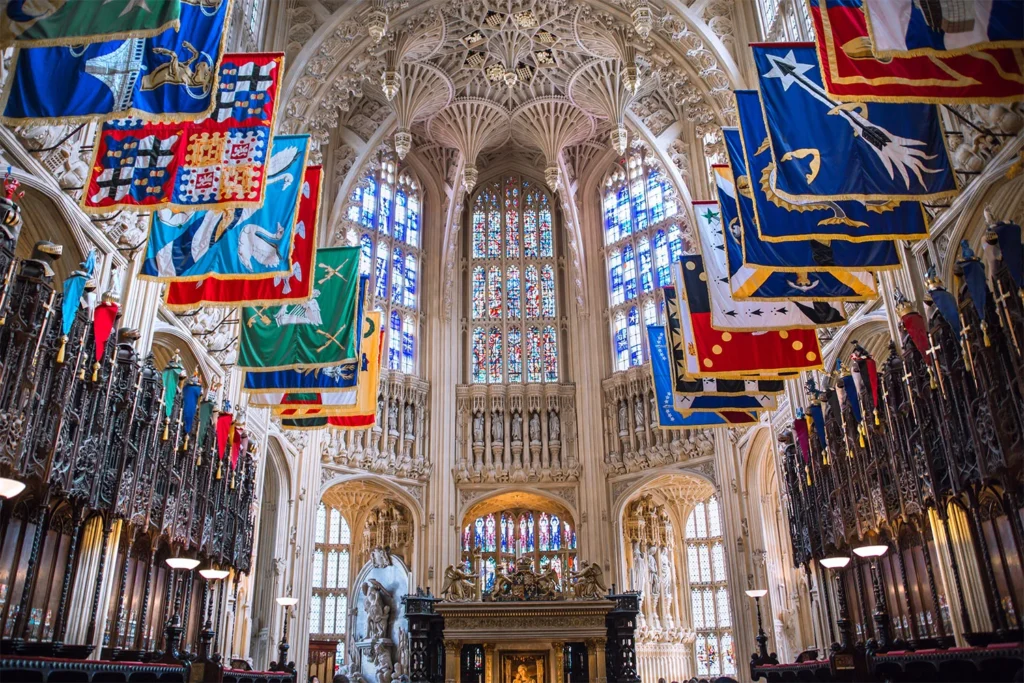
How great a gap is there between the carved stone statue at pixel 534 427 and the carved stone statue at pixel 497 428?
1.14 m

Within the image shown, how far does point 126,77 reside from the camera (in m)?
10.9

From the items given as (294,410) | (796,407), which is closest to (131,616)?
(294,410)

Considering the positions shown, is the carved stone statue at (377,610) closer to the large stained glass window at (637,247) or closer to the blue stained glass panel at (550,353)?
the blue stained glass panel at (550,353)

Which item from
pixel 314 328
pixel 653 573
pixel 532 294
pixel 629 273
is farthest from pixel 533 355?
pixel 314 328

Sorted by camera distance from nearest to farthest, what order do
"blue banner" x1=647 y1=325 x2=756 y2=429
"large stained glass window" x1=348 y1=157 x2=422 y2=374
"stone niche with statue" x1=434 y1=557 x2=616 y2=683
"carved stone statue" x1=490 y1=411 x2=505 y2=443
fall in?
"stone niche with statue" x1=434 y1=557 x2=616 y2=683
"blue banner" x1=647 y1=325 x2=756 y2=429
"carved stone statue" x1=490 y1=411 x2=505 y2=443
"large stained glass window" x1=348 y1=157 x2=422 y2=374

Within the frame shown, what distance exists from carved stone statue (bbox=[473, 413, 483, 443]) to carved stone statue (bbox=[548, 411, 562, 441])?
2.73 meters

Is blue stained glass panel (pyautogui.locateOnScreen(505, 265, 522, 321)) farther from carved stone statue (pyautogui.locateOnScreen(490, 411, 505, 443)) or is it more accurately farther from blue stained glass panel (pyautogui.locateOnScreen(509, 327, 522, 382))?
carved stone statue (pyautogui.locateOnScreen(490, 411, 505, 443))

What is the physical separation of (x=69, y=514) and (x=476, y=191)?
27.0m

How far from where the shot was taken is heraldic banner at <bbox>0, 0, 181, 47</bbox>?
9562mm

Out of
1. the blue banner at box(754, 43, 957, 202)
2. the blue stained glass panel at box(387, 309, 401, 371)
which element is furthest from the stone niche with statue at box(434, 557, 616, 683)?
the blue stained glass panel at box(387, 309, 401, 371)

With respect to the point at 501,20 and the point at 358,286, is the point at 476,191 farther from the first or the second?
the point at 358,286

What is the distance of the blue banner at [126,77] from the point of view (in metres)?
10.4

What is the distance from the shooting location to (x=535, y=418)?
32.8 meters

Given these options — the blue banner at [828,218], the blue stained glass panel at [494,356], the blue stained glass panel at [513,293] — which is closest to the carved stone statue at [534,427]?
the blue stained glass panel at [494,356]
